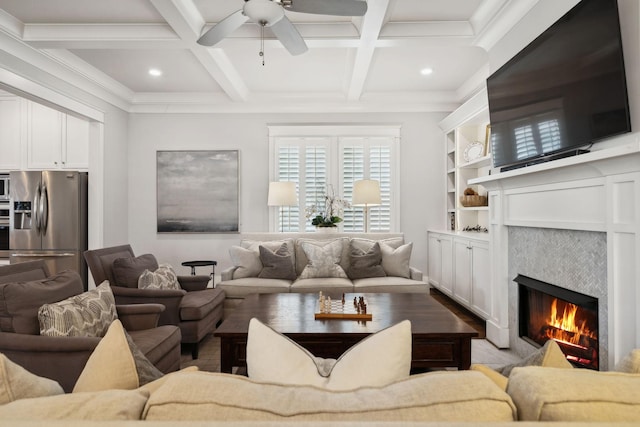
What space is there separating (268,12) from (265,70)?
239 centimetres

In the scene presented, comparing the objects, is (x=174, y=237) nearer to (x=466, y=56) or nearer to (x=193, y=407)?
(x=466, y=56)

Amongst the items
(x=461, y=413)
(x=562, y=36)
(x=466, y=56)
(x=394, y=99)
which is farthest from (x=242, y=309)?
(x=394, y=99)

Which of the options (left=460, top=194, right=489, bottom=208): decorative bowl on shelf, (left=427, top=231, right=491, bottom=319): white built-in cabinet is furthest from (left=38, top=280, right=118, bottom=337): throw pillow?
(left=460, top=194, right=489, bottom=208): decorative bowl on shelf

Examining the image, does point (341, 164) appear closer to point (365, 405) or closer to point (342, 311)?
point (342, 311)

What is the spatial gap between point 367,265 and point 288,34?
2487 millimetres

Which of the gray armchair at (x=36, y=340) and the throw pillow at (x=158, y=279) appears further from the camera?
the throw pillow at (x=158, y=279)

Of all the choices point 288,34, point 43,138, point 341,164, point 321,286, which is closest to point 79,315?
point 288,34

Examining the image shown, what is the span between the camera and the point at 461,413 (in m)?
0.72

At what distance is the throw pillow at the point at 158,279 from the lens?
3.37m

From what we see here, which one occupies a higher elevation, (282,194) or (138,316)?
(282,194)

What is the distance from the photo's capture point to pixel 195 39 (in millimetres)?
3633

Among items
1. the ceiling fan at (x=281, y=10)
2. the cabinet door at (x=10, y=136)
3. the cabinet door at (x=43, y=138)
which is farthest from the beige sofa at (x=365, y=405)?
the cabinet door at (x=10, y=136)

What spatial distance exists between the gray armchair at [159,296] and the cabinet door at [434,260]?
302 cm

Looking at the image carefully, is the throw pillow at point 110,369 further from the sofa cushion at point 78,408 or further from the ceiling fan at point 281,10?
the ceiling fan at point 281,10
